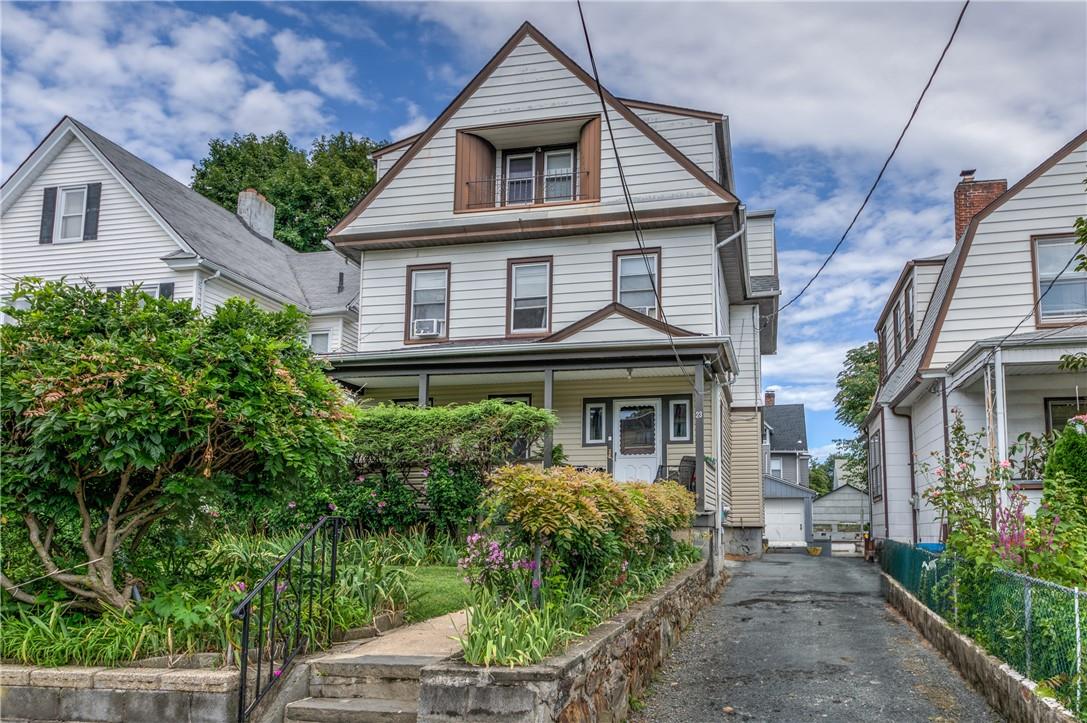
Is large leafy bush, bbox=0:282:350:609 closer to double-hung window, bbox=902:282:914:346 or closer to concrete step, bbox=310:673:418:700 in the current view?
concrete step, bbox=310:673:418:700

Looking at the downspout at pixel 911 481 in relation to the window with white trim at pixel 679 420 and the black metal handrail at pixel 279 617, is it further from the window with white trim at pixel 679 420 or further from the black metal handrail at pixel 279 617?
the black metal handrail at pixel 279 617

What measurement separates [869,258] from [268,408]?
13213 mm

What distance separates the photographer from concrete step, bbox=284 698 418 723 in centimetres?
543

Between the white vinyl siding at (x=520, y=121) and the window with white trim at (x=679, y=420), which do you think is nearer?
the window with white trim at (x=679, y=420)

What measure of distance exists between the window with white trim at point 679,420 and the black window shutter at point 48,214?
52.4ft

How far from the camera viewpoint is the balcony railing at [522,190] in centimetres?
1822

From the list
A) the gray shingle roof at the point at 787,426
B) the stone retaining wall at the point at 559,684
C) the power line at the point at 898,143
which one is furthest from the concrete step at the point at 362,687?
the gray shingle roof at the point at 787,426

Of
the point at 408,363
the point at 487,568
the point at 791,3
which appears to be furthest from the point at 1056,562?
the point at 408,363

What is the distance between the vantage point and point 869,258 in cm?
1630

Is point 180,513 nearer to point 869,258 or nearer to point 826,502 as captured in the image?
point 869,258

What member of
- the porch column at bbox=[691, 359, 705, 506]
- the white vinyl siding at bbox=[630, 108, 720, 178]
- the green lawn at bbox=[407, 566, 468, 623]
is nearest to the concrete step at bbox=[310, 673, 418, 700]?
the green lawn at bbox=[407, 566, 468, 623]

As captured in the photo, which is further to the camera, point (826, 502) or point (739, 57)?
point (826, 502)

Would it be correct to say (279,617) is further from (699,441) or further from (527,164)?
(527,164)

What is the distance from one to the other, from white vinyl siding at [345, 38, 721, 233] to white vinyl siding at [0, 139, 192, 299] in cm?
580
